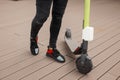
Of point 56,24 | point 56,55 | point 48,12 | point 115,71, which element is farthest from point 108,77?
point 48,12

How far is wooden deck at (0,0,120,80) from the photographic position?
166 cm

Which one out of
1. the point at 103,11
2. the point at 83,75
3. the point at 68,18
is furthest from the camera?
the point at 103,11

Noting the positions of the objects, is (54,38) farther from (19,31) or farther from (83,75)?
(19,31)

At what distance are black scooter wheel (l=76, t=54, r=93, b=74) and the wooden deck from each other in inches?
2.4

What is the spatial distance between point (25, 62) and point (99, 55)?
2.47 feet

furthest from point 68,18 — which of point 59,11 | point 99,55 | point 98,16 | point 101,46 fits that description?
point 59,11

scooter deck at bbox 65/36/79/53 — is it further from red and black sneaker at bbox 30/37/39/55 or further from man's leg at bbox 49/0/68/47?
red and black sneaker at bbox 30/37/39/55

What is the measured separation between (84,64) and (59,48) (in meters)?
0.63

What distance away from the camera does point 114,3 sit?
4.76m

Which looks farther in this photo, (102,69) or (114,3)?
(114,3)

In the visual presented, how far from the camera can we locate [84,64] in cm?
159

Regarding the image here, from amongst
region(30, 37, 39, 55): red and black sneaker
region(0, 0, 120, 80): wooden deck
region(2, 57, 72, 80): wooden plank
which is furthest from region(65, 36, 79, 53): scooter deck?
region(30, 37, 39, 55): red and black sneaker

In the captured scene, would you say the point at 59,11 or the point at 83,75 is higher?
the point at 59,11

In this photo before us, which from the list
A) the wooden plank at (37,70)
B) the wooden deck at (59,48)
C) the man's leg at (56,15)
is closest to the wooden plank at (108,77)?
the wooden deck at (59,48)
